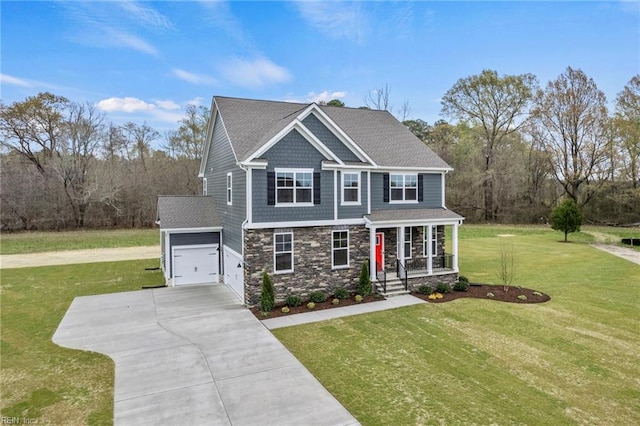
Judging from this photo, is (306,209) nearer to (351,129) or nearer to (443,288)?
(351,129)

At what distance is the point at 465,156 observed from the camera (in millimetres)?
43156

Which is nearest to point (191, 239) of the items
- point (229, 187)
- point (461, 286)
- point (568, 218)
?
point (229, 187)

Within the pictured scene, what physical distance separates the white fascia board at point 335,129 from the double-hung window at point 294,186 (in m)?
2.00

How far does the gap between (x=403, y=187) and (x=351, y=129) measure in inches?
162

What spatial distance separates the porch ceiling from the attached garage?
7.08 meters

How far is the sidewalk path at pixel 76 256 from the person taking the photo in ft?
70.6

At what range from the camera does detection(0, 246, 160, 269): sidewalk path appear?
21.5m

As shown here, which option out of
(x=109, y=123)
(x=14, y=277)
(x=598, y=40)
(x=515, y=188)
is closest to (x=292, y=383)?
(x=14, y=277)

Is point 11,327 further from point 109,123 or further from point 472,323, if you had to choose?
point 109,123

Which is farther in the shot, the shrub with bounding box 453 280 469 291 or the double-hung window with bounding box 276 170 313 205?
the shrub with bounding box 453 280 469 291

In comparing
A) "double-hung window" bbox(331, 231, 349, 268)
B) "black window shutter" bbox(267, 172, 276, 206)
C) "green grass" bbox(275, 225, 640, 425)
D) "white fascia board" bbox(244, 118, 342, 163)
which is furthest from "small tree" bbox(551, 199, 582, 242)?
"black window shutter" bbox(267, 172, 276, 206)

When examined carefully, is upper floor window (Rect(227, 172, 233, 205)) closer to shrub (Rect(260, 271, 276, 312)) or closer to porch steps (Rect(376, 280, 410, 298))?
shrub (Rect(260, 271, 276, 312))

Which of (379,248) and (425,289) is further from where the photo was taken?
(379,248)

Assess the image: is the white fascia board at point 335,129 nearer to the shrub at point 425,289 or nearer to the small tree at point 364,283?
the small tree at point 364,283
